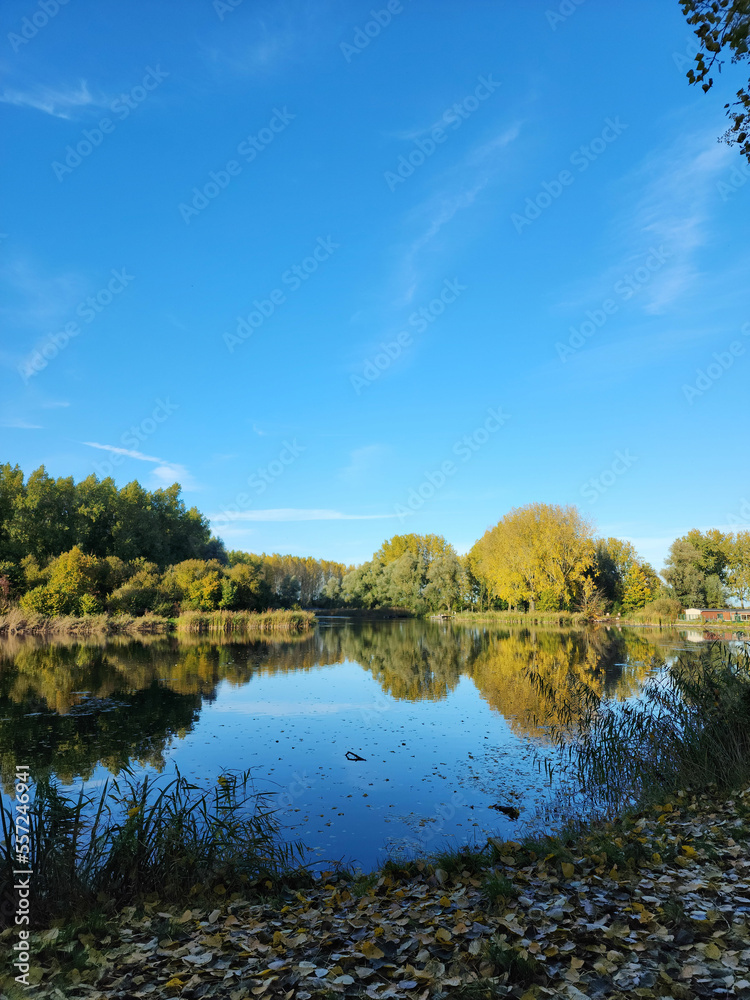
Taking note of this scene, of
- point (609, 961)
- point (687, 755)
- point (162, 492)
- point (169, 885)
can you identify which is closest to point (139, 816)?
point (169, 885)

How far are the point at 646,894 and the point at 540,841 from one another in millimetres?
2421

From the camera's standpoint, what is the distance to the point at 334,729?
13.4 m

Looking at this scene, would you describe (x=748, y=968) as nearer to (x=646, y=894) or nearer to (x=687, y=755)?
(x=646, y=894)

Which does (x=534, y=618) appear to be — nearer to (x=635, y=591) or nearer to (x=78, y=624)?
(x=635, y=591)

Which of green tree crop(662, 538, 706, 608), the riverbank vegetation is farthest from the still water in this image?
green tree crop(662, 538, 706, 608)

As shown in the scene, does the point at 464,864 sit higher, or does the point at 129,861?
the point at 129,861

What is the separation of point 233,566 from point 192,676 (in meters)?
38.8

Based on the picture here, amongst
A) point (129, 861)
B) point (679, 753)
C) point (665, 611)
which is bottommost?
point (665, 611)

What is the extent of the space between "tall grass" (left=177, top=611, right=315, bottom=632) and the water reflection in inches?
316

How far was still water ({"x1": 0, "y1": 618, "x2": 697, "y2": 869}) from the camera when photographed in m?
8.15

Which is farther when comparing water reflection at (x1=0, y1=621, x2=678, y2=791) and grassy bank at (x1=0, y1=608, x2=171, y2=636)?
grassy bank at (x1=0, y1=608, x2=171, y2=636)

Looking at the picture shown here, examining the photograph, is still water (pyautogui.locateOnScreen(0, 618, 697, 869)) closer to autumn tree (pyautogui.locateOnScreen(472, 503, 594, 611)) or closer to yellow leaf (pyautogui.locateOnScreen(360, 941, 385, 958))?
yellow leaf (pyautogui.locateOnScreen(360, 941, 385, 958))

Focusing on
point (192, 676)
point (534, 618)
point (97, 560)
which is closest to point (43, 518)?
A: point (97, 560)

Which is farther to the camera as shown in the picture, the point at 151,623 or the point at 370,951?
the point at 151,623
